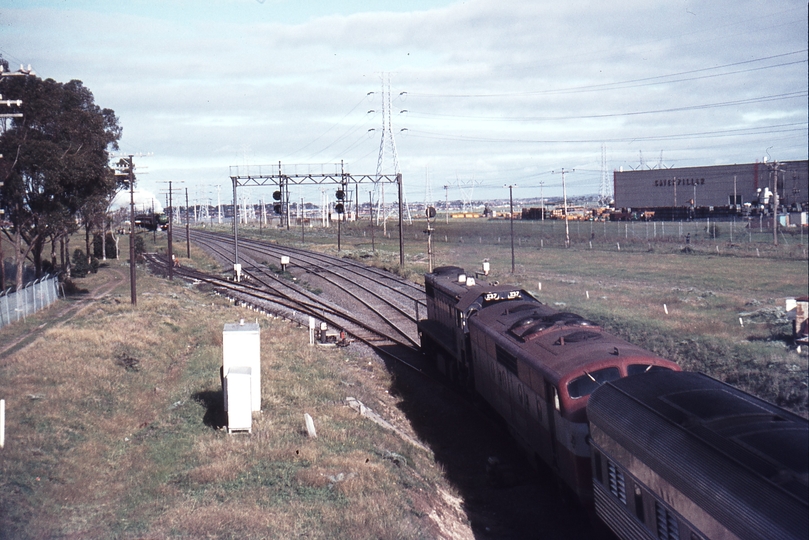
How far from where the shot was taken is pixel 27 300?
113 feet

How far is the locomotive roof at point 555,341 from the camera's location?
35.5 ft

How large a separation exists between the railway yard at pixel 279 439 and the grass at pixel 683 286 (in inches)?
9.8

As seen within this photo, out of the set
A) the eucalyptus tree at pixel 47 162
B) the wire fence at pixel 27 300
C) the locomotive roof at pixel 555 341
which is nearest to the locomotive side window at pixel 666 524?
the locomotive roof at pixel 555 341

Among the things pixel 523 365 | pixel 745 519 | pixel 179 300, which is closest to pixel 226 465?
pixel 523 365

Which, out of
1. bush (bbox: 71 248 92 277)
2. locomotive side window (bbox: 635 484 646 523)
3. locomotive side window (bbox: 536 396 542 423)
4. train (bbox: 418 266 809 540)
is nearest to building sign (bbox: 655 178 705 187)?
train (bbox: 418 266 809 540)

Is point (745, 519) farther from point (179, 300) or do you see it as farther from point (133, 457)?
point (179, 300)

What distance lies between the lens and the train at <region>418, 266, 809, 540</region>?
6219mm

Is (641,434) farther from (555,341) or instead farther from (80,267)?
(80,267)

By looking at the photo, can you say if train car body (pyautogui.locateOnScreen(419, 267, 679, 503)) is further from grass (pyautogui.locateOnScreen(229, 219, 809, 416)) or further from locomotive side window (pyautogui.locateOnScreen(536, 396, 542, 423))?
grass (pyautogui.locateOnScreen(229, 219, 809, 416))

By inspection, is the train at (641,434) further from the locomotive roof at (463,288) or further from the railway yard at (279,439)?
the locomotive roof at (463,288)

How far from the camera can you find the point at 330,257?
196 feet

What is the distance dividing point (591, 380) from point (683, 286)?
2638 cm

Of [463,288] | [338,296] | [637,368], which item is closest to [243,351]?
[463,288]

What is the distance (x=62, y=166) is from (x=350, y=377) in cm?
2372
